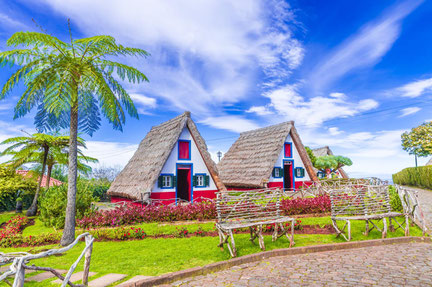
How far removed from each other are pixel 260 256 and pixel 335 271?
5.07 feet

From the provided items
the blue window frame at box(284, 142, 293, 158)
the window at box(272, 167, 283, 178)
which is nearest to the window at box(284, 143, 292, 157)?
the blue window frame at box(284, 142, 293, 158)

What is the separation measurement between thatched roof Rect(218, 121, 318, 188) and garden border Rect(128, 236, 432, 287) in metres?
10.7

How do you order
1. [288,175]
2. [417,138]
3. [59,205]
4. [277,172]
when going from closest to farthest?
[59,205] < [277,172] < [288,175] < [417,138]

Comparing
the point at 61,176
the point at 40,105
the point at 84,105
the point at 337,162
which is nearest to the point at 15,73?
the point at 40,105

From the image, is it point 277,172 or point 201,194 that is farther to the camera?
point 277,172

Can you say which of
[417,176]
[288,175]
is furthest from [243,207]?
[417,176]

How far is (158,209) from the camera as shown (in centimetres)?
1136

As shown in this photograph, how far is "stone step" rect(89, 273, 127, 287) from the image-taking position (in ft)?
15.3

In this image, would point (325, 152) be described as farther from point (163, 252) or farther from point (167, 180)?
point (163, 252)

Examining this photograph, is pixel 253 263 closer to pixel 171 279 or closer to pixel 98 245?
pixel 171 279

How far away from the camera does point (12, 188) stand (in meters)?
16.6

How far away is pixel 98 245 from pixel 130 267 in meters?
2.97

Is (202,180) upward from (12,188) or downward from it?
upward

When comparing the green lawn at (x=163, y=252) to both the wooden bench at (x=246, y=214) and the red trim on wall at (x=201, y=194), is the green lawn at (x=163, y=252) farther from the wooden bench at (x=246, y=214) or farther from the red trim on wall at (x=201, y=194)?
the red trim on wall at (x=201, y=194)
